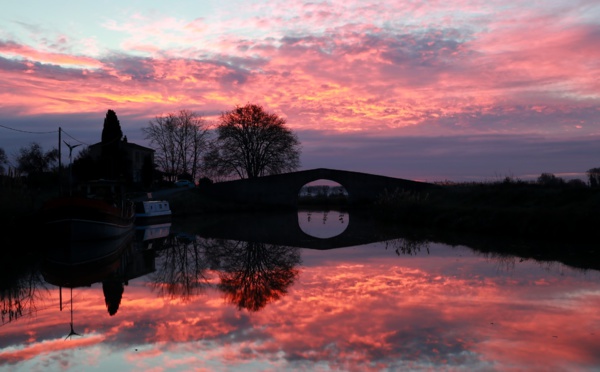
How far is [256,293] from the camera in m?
9.44

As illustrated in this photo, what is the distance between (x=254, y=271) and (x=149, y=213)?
1909 centimetres

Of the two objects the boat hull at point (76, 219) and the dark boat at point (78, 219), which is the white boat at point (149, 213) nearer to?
the dark boat at point (78, 219)

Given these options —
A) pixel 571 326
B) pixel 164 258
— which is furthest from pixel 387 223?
pixel 571 326

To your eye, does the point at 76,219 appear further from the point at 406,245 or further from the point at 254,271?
the point at 406,245

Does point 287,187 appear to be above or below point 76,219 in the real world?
above

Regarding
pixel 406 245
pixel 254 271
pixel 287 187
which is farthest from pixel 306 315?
pixel 287 187

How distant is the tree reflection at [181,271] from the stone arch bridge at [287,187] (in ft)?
86.2

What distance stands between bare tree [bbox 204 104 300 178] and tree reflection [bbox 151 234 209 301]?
32.3m

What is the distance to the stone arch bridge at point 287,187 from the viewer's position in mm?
45125

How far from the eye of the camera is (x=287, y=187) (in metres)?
46.0

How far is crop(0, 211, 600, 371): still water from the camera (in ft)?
18.8

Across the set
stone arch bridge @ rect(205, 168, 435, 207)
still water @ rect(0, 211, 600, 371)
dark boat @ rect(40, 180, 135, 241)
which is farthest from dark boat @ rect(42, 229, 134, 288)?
stone arch bridge @ rect(205, 168, 435, 207)

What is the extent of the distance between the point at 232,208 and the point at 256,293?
34.5m

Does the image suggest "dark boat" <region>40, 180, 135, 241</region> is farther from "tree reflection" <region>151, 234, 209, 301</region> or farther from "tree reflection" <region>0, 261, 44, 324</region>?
"tree reflection" <region>0, 261, 44, 324</region>
